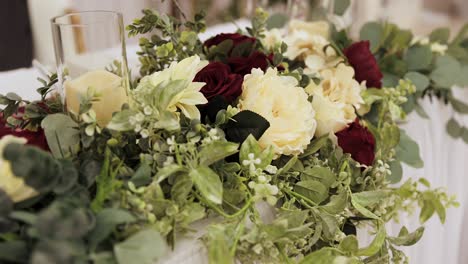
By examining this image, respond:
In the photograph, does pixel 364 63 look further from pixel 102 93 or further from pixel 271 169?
pixel 102 93

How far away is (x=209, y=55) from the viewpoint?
0.79m

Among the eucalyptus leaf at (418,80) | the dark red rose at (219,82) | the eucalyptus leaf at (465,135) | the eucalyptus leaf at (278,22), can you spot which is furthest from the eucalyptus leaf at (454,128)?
the dark red rose at (219,82)

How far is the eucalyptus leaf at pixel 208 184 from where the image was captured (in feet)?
1.65

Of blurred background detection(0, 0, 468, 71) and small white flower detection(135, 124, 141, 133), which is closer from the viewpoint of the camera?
small white flower detection(135, 124, 141, 133)

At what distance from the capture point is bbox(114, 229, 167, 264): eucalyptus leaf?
1.39 ft

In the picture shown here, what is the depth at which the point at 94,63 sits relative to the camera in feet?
2.27

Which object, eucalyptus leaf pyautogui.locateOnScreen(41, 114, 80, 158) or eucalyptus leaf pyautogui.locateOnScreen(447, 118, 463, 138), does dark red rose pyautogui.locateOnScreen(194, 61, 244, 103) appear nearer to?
eucalyptus leaf pyautogui.locateOnScreen(41, 114, 80, 158)

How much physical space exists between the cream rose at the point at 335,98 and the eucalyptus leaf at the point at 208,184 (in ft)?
0.79

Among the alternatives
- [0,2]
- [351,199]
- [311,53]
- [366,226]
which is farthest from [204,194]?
[0,2]

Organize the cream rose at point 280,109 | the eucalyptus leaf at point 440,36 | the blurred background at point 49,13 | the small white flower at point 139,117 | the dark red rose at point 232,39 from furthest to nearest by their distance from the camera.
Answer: the blurred background at point 49,13
the eucalyptus leaf at point 440,36
the dark red rose at point 232,39
the cream rose at point 280,109
the small white flower at point 139,117

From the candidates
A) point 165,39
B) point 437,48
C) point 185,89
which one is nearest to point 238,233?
point 185,89

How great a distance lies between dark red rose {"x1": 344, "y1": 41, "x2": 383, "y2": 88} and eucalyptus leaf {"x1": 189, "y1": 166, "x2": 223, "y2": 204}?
0.46 meters

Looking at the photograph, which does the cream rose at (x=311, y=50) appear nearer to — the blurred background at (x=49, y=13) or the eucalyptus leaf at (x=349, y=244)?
the eucalyptus leaf at (x=349, y=244)

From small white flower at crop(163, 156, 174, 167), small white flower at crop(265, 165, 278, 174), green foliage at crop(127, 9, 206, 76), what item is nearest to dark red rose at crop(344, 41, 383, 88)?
green foliage at crop(127, 9, 206, 76)
